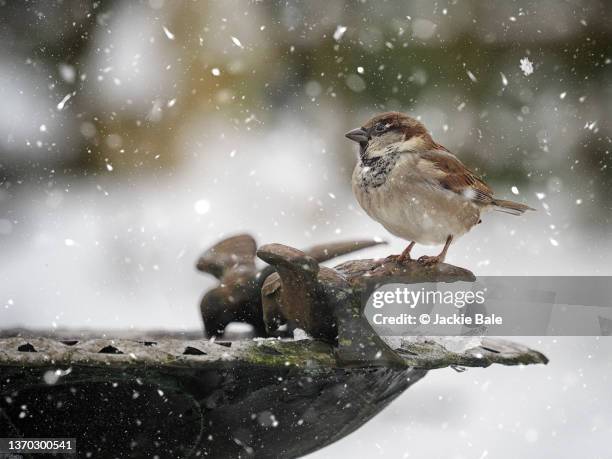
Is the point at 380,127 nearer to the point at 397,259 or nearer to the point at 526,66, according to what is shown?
the point at 397,259

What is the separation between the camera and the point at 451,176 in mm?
1417

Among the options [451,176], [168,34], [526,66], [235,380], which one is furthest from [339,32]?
[235,380]

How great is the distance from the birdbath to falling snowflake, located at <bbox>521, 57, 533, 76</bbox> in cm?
175

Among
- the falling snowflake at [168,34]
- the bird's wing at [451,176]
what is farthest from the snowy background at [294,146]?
the bird's wing at [451,176]

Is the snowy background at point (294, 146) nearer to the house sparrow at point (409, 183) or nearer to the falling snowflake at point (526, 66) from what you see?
the falling snowflake at point (526, 66)

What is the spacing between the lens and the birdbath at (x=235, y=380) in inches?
34.9

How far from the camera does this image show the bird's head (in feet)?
4.48

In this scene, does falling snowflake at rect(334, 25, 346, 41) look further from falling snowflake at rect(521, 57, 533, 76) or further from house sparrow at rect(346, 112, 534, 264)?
house sparrow at rect(346, 112, 534, 264)

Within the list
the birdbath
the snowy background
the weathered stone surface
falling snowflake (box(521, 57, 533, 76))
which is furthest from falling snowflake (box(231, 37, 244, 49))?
the weathered stone surface

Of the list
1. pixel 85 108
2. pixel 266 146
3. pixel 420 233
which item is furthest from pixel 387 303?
pixel 85 108

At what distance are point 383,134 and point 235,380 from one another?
605 mm

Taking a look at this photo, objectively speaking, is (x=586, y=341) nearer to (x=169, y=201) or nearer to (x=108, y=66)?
(x=169, y=201)

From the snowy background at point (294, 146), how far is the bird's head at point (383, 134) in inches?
31.9

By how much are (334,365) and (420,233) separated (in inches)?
17.6
